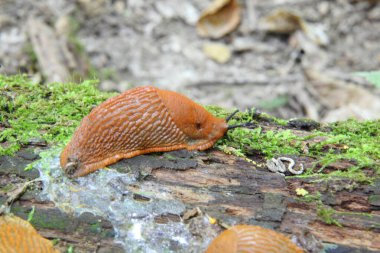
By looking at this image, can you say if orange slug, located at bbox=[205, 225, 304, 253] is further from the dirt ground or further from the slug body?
the dirt ground

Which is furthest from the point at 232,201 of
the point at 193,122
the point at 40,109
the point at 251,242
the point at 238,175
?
the point at 40,109

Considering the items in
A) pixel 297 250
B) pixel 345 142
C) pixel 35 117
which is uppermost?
pixel 35 117

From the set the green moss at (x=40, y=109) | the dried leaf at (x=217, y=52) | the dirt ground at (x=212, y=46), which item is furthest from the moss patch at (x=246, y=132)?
the dried leaf at (x=217, y=52)

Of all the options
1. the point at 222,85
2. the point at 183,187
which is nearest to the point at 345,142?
the point at 183,187

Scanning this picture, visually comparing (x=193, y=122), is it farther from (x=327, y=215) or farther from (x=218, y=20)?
(x=218, y=20)

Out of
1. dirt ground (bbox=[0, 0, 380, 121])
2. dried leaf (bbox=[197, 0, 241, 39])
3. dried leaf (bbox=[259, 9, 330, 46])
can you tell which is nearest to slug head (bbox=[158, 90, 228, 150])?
dirt ground (bbox=[0, 0, 380, 121])

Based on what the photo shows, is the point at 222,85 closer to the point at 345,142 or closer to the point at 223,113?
the point at 223,113
